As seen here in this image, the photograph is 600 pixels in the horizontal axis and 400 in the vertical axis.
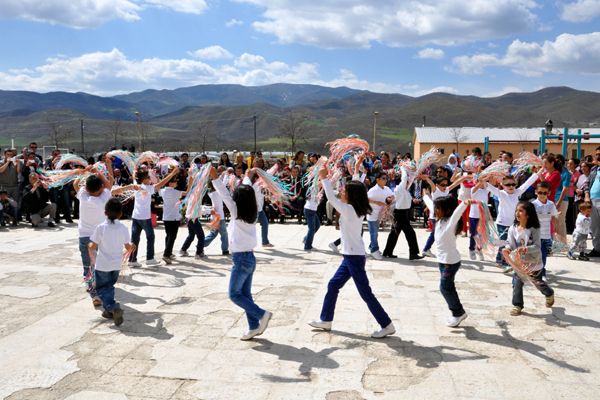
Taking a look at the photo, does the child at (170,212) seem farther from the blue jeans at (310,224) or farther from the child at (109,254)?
the child at (109,254)

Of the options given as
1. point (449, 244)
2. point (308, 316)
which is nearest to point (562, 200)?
point (449, 244)

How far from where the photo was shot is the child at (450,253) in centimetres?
567

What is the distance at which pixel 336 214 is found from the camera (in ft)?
24.1

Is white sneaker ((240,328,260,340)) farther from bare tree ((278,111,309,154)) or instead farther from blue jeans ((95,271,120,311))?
bare tree ((278,111,309,154))

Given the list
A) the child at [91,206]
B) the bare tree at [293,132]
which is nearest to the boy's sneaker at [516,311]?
the child at [91,206]

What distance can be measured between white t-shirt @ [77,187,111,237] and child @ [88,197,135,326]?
2.54 feet

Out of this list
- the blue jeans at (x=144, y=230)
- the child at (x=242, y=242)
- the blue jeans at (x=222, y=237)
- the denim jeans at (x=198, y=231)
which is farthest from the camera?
the blue jeans at (x=222, y=237)

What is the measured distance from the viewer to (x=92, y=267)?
665 centimetres

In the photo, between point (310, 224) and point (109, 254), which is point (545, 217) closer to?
point (310, 224)

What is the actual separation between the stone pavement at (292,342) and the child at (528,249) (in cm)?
25

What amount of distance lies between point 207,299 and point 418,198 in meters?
8.36

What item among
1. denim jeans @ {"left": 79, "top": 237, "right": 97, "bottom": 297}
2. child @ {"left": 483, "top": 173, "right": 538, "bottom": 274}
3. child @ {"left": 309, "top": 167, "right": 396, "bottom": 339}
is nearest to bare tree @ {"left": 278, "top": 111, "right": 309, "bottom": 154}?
child @ {"left": 483, "top": 173, "right": 538, "bottom": 274}

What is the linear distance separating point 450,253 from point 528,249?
116 cm

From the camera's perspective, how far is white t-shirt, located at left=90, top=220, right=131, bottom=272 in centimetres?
587
